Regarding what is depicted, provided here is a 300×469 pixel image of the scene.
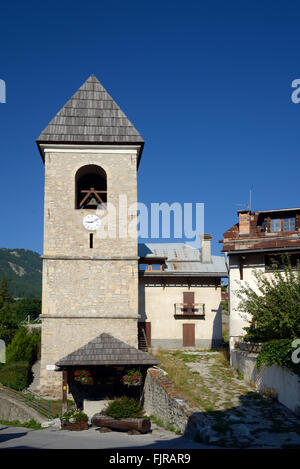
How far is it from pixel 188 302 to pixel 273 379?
1197 cm

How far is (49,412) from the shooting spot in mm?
19500

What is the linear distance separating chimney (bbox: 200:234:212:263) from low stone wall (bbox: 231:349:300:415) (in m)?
9.68

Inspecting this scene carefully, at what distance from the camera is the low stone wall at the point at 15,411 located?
65.0 feet

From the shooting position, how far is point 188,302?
91.9 ft

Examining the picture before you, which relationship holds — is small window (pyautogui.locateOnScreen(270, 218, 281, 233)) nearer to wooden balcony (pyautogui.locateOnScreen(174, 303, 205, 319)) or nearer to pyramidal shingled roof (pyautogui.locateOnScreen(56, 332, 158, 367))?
wooden balcony (pyautogui.locateOnScreen(174, 303, 205, 319))

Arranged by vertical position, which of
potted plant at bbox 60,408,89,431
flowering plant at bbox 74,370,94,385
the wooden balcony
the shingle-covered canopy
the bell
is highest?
the shingle-covered canopy

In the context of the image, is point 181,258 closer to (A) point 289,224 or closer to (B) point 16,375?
(A) point 289,224

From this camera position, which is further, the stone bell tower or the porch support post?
the stone bell tower

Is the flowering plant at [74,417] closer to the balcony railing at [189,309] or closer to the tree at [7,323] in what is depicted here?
the balcony railing at [189,309]

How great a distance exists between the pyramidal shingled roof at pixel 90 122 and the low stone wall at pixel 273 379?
10.5 metres

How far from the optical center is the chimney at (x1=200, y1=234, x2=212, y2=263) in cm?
2988

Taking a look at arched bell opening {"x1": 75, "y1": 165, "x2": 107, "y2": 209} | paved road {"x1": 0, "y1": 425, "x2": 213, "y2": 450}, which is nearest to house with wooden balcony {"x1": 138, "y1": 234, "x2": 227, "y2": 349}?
arched bell opening {"x1": 75, "y1": 165, "x2": 107, "y2": 209}

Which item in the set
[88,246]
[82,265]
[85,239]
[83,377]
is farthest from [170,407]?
[85,239]
